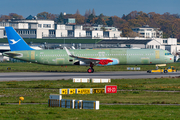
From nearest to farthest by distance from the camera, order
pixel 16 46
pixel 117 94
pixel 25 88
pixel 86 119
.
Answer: pixel 86 119, pixel 117 94, pixel 25 88, pixel 16 46

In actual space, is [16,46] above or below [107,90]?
above

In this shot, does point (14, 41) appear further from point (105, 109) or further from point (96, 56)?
point (105, 109)

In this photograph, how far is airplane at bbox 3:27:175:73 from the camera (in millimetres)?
68750

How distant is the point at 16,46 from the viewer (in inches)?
2869

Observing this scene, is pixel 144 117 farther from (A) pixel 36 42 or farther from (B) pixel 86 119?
(A) pixel 36 42

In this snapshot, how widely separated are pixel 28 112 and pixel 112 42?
152932 millimetres

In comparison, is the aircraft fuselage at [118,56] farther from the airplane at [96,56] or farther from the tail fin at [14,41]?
the tail fin at [14,41]

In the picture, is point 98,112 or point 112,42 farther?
point 112,42

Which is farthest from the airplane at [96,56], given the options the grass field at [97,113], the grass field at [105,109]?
the grass field at [97,113]

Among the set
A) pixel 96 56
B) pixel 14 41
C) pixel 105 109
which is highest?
pixel 14 41

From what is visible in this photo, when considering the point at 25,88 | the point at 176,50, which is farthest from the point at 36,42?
the point at 25,88

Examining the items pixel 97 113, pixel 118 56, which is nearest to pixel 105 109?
pixel 97 113

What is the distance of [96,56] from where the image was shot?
69812mm

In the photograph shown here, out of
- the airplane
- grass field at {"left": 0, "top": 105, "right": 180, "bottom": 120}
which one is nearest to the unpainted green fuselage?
the airplane
